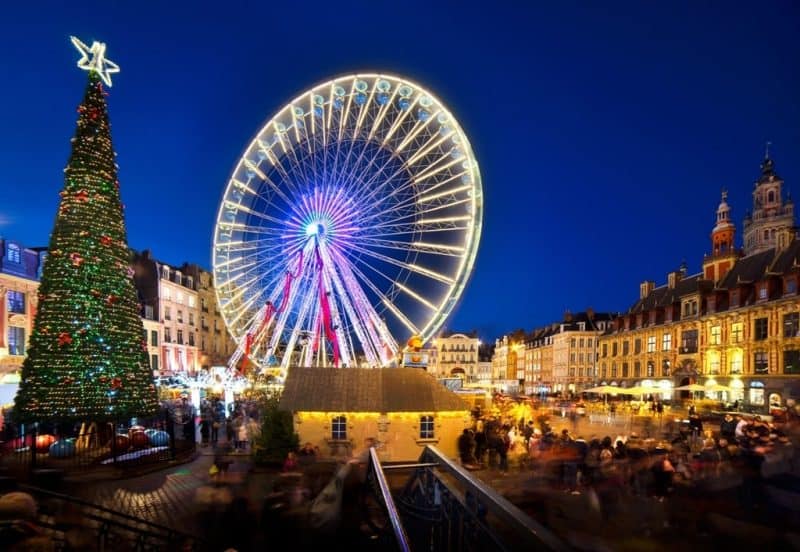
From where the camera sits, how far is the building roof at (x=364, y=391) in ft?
68.9

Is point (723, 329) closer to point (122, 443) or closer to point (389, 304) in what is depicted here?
point (389, 304)

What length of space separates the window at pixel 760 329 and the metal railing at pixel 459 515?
45390mm

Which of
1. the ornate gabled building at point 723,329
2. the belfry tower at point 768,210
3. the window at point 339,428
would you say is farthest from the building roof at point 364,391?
the belfry tower at point 768,210

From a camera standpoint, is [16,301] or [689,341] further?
[689,341]

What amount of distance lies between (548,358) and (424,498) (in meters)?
94.8

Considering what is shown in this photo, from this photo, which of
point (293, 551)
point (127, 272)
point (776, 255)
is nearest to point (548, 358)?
point (776, 255)

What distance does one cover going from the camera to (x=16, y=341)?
112 ft

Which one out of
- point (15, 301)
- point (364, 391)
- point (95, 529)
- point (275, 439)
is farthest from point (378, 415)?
point (15, 301)

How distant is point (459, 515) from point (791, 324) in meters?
44.8

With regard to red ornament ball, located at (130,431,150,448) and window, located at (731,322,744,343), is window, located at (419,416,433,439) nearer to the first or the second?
red ornament ball, located at (130,431,150,448)

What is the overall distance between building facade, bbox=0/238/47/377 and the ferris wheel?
15071 mm

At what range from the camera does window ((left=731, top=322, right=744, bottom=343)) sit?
44844 mm

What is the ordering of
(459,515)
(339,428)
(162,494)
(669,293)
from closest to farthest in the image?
(459,515)
(162,494)
(339,428)
(669,293)

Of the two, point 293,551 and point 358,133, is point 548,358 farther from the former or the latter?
point 293,551
